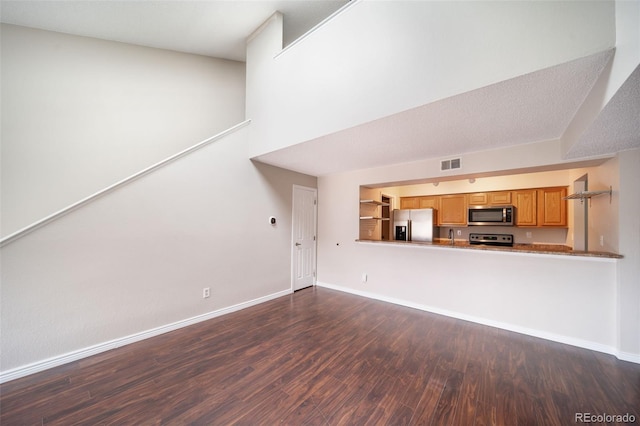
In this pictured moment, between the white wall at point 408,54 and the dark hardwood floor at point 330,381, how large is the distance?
2459mm

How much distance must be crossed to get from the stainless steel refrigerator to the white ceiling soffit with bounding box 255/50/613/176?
1.60m

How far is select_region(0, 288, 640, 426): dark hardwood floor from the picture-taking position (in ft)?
5.31

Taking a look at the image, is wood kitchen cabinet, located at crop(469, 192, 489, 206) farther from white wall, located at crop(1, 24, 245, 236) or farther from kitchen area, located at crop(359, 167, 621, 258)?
white wall, located at crop(1, 24, 245, 236)

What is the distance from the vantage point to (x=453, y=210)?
5.31 meters

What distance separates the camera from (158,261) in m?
2.77

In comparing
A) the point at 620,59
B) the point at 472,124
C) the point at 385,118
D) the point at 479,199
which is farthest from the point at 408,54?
the point at 479,199

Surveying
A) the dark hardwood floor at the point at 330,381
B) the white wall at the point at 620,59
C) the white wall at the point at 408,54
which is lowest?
the dark hardwood floor at the point at 330,381

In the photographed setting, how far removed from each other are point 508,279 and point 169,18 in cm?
596

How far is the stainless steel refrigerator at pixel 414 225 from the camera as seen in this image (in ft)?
15.6

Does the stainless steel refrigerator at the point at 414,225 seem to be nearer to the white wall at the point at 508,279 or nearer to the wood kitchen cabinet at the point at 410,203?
the wood kitchen cabinet at the point at 410,203

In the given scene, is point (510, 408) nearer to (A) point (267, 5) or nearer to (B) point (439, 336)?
(B) point (439, 336)

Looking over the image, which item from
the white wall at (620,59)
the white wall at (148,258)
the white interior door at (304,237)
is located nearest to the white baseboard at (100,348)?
the white wall at (148,258)

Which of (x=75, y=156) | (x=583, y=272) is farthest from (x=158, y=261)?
(x=583, y=272)

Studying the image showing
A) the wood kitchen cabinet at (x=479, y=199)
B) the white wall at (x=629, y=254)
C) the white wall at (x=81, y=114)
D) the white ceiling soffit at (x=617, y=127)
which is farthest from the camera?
the wood kitchen cabinet at (x=479, y=199)
